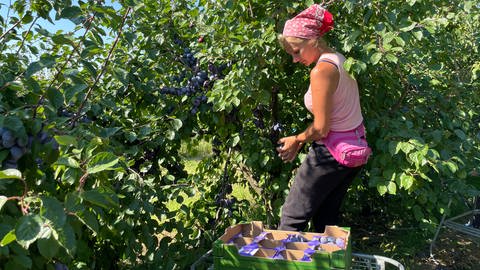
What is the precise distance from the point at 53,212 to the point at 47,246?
67 mm

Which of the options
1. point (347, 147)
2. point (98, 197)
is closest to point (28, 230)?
point (98, 197)

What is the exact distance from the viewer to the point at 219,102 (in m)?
2.24

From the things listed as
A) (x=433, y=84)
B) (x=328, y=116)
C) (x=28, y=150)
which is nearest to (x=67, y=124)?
(x=28, y=150)

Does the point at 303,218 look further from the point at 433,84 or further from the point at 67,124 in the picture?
the point at 433,84

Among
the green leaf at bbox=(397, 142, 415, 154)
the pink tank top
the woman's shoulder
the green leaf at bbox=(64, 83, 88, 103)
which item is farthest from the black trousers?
the green leaf at bbox=(64, 83, 88, 103)

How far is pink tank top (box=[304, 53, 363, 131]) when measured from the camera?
1909 mm

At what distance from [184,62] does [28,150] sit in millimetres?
1439

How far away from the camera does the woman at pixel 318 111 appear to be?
73.4 inches

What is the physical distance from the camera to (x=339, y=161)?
6.39 ft

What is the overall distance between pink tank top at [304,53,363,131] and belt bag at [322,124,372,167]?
0.08 ft

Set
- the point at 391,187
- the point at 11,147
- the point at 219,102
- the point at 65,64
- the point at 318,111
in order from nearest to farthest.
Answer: the point at 11,147 < the point at 65,64 < the point at 318,111 < the point at 391,187 < the point at 219,102

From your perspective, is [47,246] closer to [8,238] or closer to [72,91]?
[8,238]

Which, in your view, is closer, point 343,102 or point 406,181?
point 343,102

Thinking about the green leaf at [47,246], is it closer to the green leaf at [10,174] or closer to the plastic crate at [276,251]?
the green leaf at [10,174]
